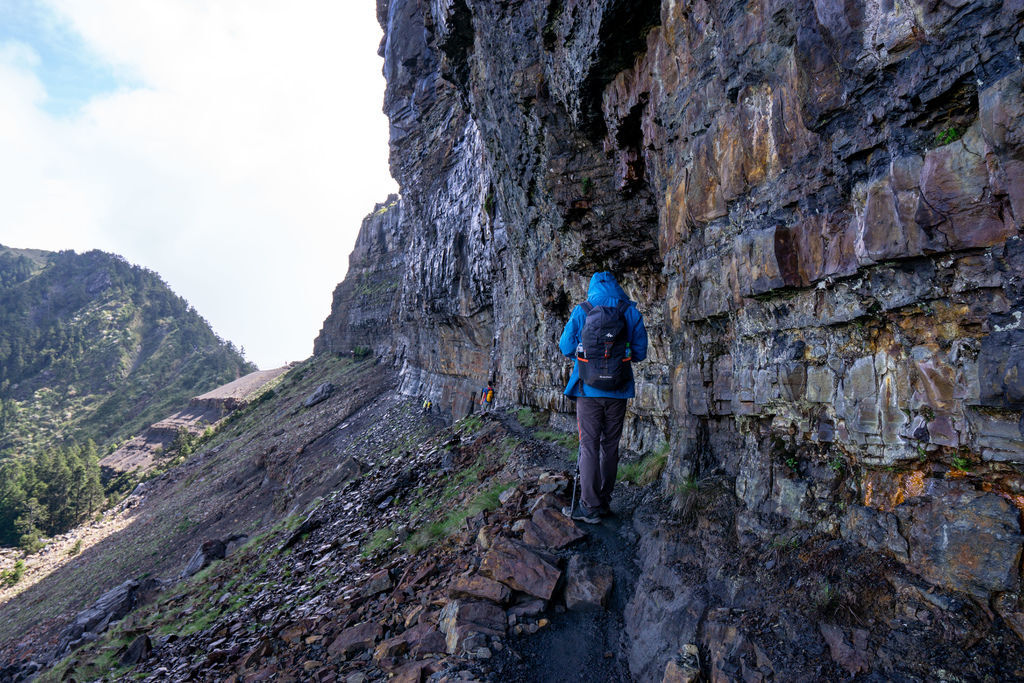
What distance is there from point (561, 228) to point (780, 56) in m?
5.35

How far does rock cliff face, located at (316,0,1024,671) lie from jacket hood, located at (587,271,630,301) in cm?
62

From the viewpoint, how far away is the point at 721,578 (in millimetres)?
3537

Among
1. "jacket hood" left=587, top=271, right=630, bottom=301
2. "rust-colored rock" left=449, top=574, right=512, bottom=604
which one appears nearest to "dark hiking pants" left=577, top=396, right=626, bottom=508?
"jacket hood" left=587, top=271, right=630, bottom=301

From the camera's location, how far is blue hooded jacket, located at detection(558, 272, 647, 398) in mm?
4840

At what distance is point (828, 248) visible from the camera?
333 cm

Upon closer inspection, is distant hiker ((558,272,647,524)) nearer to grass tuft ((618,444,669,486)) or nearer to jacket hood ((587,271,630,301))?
jacket hood ((587,271,630,301))

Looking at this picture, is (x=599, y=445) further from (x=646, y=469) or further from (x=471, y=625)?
(x=471, y=625)

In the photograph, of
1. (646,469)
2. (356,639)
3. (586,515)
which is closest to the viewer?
(356,639)

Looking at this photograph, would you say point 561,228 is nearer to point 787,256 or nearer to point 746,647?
point 787,256

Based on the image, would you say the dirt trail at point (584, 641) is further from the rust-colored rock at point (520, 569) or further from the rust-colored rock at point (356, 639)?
the rust-colored rock at point (356, 639)

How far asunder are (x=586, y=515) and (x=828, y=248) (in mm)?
3061

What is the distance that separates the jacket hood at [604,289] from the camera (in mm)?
4957

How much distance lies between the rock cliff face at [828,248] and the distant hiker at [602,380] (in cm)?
56

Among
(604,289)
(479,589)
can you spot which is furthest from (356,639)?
(604,289)
